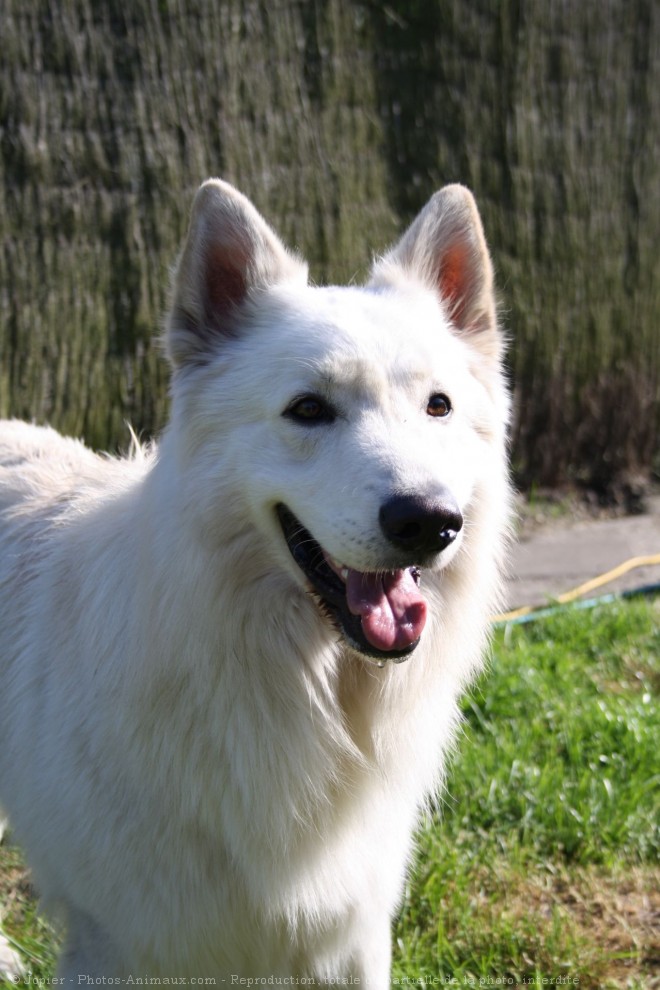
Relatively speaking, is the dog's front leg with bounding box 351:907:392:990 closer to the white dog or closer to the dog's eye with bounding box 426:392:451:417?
the white dog

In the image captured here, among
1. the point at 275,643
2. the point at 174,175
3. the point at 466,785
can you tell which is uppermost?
the point at 174,175

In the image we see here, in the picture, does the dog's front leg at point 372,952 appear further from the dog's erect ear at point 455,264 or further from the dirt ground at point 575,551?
the dirt ground at point 575,551

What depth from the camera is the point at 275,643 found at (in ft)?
8.38

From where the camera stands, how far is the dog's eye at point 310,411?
255cm

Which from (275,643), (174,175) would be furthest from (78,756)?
(174,175)

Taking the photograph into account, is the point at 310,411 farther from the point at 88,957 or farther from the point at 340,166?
the point at 340,166

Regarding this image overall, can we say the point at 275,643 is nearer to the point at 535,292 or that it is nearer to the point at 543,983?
the point at 543,983

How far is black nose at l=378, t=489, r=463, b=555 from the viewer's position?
225 cm

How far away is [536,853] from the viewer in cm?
373

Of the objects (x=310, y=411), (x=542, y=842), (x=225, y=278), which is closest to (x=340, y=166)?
(x=225, y=278)

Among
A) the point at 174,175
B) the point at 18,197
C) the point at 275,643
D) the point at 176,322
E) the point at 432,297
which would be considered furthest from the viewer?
the point at 174,175

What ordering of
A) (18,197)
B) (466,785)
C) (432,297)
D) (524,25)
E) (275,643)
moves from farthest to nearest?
(524,25), (18,197), (466,785), (432,297), (275,643)

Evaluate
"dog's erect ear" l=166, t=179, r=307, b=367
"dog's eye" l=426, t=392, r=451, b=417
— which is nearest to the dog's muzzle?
"dog's eye" l=426, t=392, r=451, b=417

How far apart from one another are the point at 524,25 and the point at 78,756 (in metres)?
5.74
